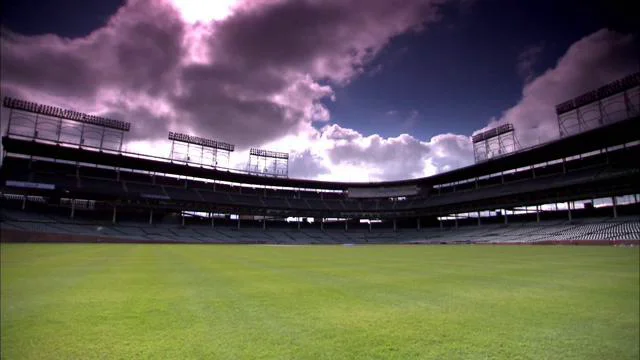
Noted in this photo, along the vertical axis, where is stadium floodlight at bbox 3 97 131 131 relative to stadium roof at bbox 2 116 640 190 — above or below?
above

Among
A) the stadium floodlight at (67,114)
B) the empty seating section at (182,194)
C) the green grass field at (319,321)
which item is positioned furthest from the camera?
the empty seating section at (182,194)

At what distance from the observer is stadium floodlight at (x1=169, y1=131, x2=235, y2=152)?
208ft

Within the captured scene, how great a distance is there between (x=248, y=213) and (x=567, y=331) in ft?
211

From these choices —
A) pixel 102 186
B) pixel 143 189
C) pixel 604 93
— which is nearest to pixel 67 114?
pixel 102 186

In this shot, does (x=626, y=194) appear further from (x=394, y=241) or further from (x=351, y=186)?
(x=351, y=186)

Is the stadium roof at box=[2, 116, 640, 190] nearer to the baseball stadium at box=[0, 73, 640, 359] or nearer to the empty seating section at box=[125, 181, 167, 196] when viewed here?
the baseball stadium at box=[0, 73, 640, 359]

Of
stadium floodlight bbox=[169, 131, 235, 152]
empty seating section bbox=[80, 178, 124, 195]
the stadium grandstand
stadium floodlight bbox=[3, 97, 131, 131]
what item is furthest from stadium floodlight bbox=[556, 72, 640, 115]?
stadium floodlight bbox=[3, 97, 131, 131]

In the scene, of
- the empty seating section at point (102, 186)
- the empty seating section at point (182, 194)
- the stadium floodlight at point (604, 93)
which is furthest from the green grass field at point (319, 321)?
the empty seating section at point (182, 194)

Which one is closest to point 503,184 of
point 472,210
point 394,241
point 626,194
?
point 472,210

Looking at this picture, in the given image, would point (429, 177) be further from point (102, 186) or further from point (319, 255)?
point (102, 186)

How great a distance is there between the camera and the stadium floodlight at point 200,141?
208ft

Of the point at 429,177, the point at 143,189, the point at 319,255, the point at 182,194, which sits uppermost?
the point at 429,177

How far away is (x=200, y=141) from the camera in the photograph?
6619 centimetres

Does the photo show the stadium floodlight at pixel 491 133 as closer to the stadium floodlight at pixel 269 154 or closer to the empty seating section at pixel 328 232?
the empty seating section at pixel 328 232
